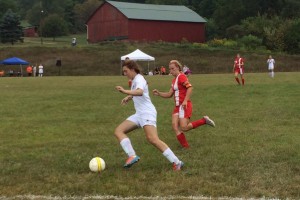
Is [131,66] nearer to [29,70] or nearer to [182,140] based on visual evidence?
[182,140]

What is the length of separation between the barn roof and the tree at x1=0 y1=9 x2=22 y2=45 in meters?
19.1

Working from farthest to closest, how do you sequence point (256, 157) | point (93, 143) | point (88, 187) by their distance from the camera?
point (93, 143) → point (256, 157) → point (88, 187)

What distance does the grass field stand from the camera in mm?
6730

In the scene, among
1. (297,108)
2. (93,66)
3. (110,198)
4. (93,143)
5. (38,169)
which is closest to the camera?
(110,198)

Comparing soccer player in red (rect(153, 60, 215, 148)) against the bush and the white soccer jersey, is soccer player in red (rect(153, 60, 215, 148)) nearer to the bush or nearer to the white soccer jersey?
the white soccer jersey

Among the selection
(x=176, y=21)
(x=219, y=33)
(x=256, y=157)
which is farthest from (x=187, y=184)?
(x=219, y=33)

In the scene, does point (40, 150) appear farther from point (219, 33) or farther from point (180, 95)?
point (219, 33)

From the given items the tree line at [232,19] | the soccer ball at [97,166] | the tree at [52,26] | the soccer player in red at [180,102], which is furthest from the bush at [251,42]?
the soccer ball at [97,166]

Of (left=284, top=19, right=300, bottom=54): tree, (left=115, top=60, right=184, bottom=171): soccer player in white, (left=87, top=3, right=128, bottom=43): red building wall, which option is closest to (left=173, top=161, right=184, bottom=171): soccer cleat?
(left=115, top=60, right=184, bottom=171): soccer player in white

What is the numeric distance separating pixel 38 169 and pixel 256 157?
12.2 feet

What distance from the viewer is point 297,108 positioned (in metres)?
16.3

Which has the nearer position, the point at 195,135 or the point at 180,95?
the point at 180,95

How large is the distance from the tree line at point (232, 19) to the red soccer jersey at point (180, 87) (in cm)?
6945

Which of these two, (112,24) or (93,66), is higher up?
(112,24)
